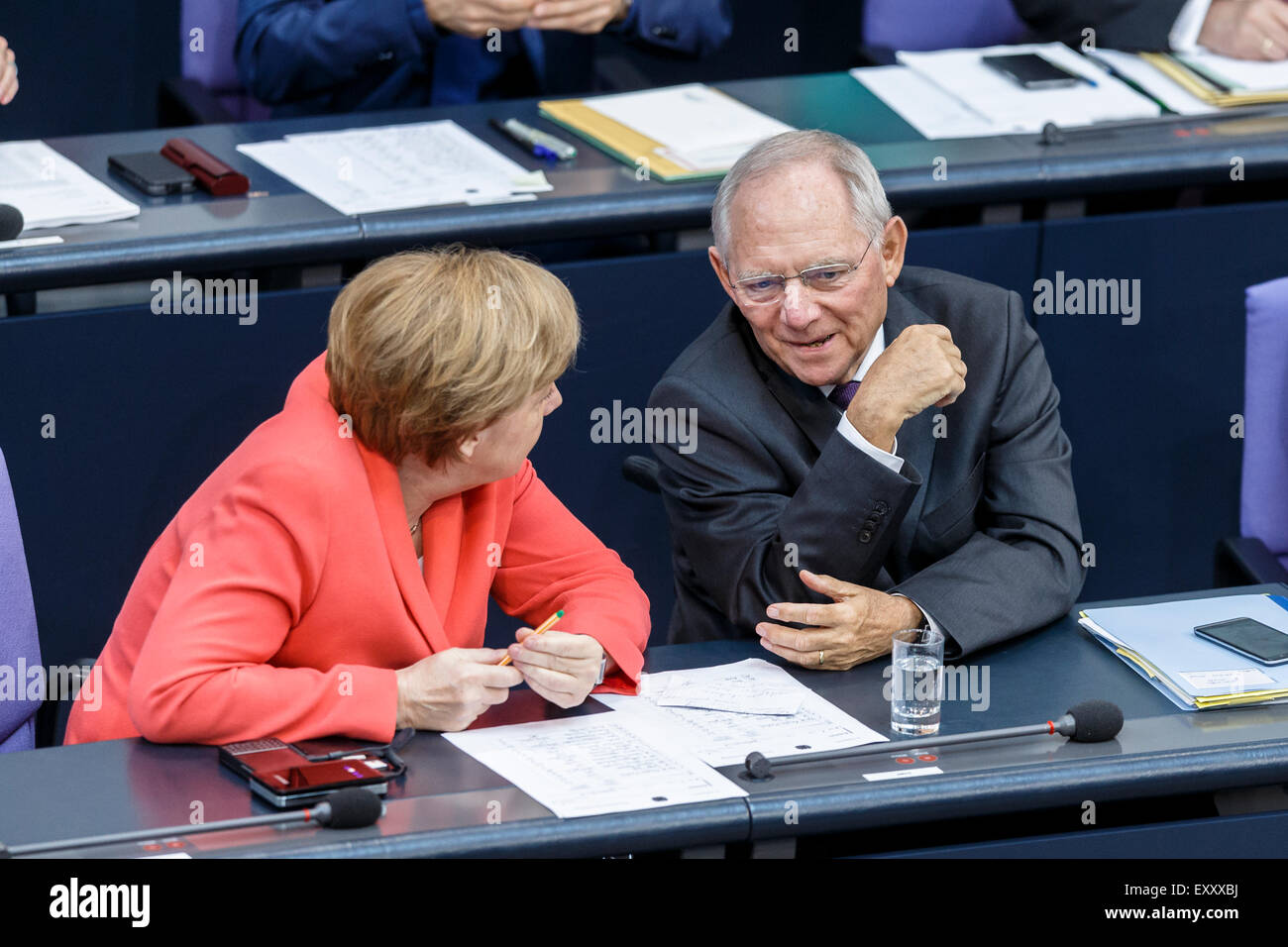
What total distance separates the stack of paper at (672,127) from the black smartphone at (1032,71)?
1.75 ft

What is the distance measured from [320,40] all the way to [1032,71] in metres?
1.40

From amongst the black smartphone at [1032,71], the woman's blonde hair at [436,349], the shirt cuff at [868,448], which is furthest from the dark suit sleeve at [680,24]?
the woman's blonde hair at [436,349]

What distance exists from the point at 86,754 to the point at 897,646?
920 millimetres

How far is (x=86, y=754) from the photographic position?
2.08 meters

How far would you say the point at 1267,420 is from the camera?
9.66ft

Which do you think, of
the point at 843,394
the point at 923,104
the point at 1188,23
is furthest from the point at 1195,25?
the point at 843,394

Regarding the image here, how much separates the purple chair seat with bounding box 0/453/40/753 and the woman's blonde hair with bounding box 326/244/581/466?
0.45 metres

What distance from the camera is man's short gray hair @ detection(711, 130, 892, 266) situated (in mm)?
2547

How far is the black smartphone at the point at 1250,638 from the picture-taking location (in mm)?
2312

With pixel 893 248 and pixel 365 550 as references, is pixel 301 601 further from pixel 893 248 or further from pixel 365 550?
pixel 893 248

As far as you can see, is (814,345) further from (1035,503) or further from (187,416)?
(187,416)
